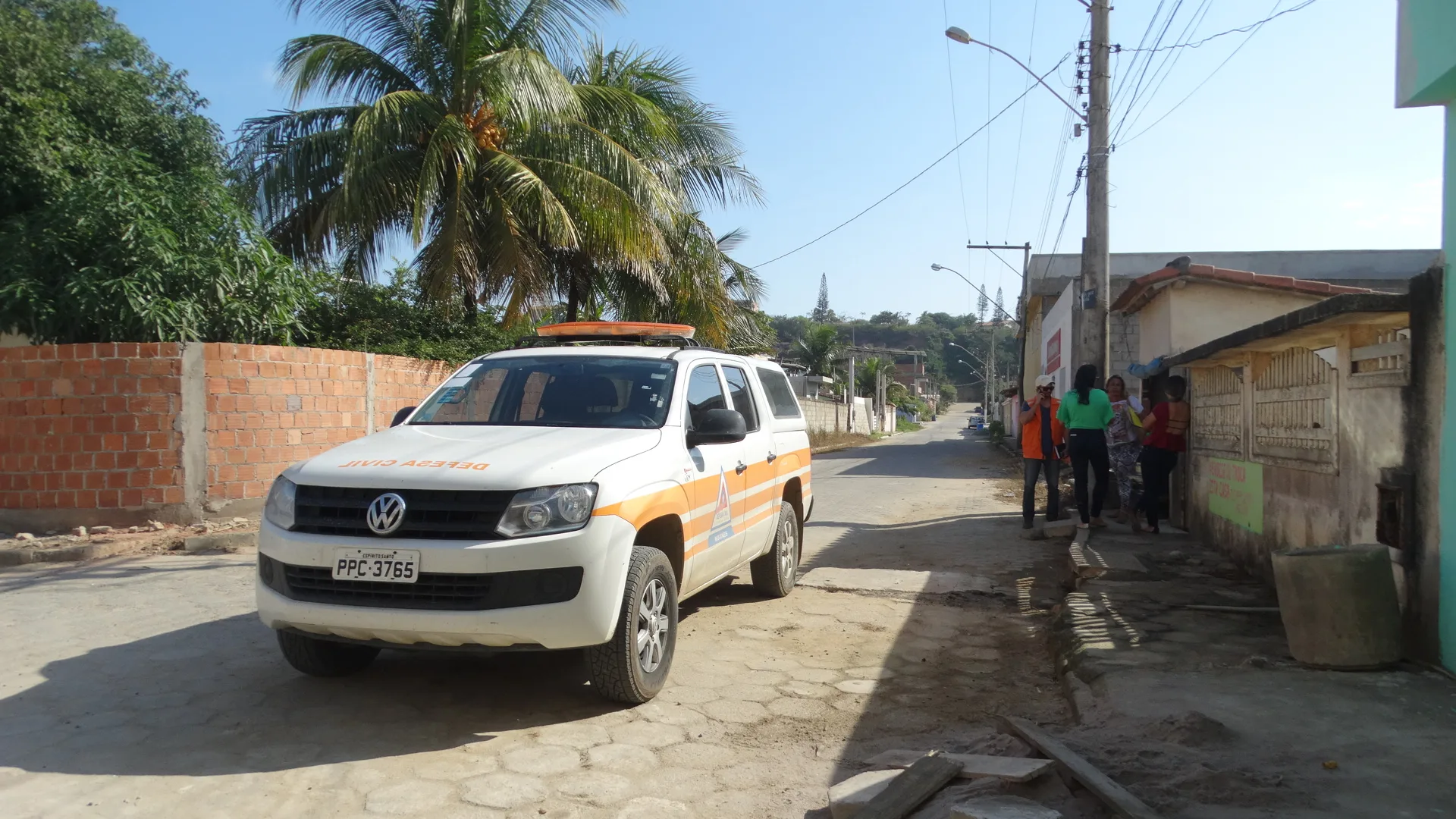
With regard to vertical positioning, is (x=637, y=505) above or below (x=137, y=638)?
above

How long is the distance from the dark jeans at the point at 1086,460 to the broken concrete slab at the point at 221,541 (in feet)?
26.6

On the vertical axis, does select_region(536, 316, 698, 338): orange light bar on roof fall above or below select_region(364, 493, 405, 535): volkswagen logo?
above

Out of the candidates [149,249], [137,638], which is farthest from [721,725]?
[149,249]

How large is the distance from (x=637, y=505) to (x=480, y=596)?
2.71 feet

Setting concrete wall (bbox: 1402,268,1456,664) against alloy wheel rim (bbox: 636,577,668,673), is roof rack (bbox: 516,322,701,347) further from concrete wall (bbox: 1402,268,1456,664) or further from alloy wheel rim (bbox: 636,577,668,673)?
concrete wall (bbox: 1402,268,1456,664)

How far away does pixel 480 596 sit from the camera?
421cm

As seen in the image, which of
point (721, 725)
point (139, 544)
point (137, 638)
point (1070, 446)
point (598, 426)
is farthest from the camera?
point (1070, 446)

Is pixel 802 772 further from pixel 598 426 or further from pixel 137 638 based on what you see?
pixel 137 638

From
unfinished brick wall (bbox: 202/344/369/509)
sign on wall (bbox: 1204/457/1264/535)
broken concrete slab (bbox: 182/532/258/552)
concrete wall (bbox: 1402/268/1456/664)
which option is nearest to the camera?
concrete wall (bbox: 1402/268/1456/664)

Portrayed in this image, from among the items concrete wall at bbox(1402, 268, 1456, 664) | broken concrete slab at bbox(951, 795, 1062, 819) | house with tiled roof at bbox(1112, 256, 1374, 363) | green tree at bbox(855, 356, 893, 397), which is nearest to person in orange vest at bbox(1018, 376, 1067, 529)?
house with tiled roof at bbox(1112, 256, 1374, 363)

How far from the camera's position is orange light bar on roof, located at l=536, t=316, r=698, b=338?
22.3 ft

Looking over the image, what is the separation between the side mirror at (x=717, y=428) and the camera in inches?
213

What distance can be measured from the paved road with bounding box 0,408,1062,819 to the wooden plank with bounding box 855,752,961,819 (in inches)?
13.0

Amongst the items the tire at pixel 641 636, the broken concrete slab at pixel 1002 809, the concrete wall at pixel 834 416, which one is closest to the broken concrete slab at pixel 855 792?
the broken concrete slab at pixel 1002 809
